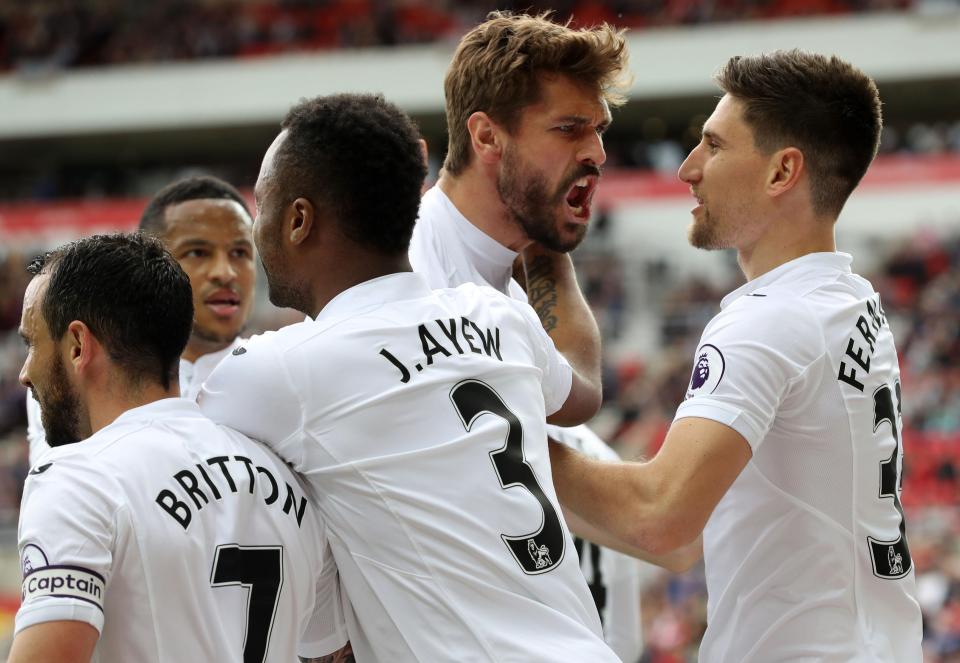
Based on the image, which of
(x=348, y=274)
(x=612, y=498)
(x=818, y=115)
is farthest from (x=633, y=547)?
(x=818, y=115)

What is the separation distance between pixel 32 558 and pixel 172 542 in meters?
0.30

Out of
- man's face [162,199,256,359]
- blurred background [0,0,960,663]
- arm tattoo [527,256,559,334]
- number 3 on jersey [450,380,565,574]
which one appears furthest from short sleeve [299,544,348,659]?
blurred background [0,0,960,663]

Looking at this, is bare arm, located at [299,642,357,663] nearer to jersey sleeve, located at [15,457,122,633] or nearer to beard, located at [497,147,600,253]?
jersey sleeve, located at [15,457,122,633]

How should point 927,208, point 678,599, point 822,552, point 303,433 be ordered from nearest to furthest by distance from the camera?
point 303,433
point 822,552
point 678,599
point 927,208

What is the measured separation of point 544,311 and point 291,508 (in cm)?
143

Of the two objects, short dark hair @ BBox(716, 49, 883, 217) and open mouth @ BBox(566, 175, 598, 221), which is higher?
short dark hair @ BBox(716, 49, 883, 217)

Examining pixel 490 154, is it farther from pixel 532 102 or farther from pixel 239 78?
pixel 239 78

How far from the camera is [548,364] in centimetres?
358

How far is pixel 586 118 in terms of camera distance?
4.03 meters

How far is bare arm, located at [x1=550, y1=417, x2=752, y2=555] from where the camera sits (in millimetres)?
3381

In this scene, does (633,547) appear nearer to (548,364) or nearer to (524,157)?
(548,364)

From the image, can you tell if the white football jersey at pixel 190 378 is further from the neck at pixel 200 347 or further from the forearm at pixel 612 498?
the forearm at pixel 612 498

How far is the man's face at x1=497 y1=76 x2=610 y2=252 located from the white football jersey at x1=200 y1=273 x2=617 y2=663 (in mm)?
961

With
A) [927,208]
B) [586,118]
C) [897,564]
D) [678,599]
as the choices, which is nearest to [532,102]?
[586,118]
